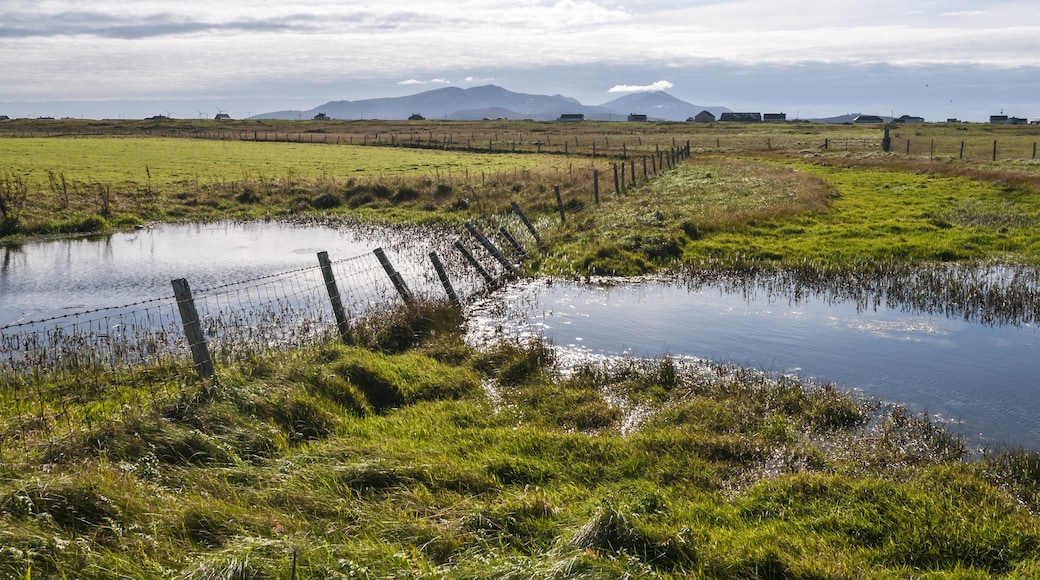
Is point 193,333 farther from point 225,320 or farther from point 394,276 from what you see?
point 225,320

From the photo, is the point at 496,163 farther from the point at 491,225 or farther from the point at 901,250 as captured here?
the point at 901,250

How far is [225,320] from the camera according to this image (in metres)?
15.5

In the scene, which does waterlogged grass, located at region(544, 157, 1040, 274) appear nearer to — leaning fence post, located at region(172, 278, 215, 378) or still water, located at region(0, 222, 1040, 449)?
still water, located at region(0, 222, 1040, 449)

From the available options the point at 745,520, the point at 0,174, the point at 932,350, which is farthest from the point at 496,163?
the point at 745,520

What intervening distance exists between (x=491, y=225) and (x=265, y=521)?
23.4 m

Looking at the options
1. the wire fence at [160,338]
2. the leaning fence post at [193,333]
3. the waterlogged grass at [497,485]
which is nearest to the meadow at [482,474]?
the waterlogged grass at [497,485]

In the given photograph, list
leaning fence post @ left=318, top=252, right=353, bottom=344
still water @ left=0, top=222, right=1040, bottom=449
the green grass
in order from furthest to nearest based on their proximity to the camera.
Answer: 1. the green grass
2. leaning fence post @ left=318, top=252, right=353, bottom=344
3. still water @ left=0, top=222, right=1040, bottom=449

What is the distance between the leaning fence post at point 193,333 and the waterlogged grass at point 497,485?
421mm

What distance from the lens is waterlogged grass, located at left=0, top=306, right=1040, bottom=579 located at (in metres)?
5.54

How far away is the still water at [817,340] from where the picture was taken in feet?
34.6

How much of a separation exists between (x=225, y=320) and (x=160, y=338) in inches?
80.6

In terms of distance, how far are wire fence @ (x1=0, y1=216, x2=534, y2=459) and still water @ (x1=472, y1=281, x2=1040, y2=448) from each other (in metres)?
2.72

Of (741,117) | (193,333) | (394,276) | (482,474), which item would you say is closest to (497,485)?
(482,474)

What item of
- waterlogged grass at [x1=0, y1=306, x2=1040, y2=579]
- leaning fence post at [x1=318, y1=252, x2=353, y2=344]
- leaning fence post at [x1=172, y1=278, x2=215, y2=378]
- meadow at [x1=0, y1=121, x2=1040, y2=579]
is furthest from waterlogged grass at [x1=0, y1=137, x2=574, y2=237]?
waterlogged grass at [x1=0, y1=306, x2=1040, y2=579]
